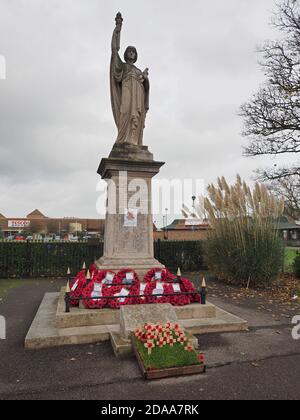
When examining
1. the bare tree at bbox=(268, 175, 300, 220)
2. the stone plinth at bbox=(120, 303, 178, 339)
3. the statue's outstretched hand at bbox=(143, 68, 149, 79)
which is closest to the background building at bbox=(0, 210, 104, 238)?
the bare tree at bbox=(268, 175, 300, 220)

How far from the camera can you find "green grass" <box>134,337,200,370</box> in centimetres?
362

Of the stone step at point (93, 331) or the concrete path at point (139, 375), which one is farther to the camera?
the stone step at point (93, 331)

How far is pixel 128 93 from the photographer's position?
7.53 metres

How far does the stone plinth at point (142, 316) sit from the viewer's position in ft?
14.8

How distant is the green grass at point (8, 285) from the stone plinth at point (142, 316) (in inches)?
218

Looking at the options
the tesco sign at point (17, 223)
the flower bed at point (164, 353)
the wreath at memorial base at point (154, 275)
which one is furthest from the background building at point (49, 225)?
the flower bed at point (164, 353)

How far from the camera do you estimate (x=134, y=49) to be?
787cm

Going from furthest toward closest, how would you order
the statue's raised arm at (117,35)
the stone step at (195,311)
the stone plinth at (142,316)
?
the statue's raised arm at (117,35) < the stone step at (195,311) < the stone plinth at (142,316)

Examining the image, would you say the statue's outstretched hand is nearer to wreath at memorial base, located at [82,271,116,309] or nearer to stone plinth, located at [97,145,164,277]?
stone plinth, located at [97,145,164,277]

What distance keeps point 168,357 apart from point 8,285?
8.87m

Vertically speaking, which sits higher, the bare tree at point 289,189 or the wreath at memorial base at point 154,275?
the bare tree at point 289,189

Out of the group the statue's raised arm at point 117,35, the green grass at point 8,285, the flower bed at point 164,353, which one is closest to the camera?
the flower bed at point 164,353

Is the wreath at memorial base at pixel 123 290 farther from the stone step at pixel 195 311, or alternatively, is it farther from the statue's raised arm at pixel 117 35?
the statue's raised arm at pixel 117 35
